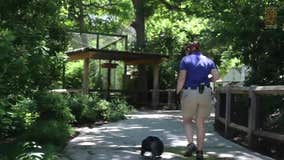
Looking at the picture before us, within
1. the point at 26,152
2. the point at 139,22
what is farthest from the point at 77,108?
the point at 139,22

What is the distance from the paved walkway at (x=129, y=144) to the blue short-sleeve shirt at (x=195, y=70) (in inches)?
46.4

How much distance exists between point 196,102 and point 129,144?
6.97ft

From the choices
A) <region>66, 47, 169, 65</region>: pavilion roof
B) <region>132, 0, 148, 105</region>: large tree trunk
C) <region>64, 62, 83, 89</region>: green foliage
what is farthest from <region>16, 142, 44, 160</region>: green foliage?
<region>64, 62, 83, 89</region>: green foliage

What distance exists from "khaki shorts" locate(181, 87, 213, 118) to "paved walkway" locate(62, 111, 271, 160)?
748 millimetres

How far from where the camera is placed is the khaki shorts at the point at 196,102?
27.7 feet

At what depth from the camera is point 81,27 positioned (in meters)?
32.4

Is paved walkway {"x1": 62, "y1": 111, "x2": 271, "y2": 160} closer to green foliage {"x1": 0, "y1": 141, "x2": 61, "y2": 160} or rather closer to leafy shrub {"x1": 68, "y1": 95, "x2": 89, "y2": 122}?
green foliage {"x1": 0, "y1": 141, "x2": 61, "y2": 160}

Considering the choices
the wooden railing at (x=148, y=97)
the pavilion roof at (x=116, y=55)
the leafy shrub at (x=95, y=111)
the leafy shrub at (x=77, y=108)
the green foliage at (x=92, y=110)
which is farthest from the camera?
the wooden railing at (x=148, y=97)

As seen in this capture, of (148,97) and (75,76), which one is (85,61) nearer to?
(148,97)

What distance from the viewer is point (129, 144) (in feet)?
33.2

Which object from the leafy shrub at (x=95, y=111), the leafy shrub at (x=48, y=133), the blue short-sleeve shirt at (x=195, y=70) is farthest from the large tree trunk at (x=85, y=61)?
the blue short-sleeve shirt at (x=195, y=70)

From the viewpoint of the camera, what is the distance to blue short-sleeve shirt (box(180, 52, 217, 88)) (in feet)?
27.8

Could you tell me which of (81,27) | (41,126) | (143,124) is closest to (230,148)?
(41,126)

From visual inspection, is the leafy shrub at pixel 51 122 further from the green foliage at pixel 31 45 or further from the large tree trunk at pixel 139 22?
the large tree trunk at pixel 139 22
